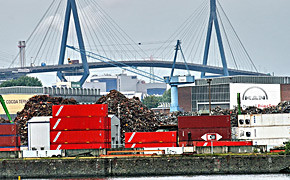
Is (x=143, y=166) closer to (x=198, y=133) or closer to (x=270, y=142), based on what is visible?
(x=198, y=133)

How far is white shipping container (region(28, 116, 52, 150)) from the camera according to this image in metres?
57.2

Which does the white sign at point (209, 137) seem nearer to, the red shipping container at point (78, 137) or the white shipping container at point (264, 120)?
the white shipping container at point (264, 120)

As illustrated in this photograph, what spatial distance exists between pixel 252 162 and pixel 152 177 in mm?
6322

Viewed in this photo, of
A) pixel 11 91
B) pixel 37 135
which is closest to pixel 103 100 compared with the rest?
pixel 37 135

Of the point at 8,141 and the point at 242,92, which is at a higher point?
the point at 242,92

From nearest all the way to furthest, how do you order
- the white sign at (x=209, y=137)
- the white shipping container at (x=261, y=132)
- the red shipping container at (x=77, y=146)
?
the red shipping container at (x=77, y=146)
the white sign at (x=209, y=137)
the white shipping container at (x=261, y=132)

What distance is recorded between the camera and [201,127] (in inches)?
2117

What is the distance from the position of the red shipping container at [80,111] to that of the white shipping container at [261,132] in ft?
42.4

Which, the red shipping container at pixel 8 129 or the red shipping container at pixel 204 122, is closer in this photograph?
the red shipping container at pixel 204 122

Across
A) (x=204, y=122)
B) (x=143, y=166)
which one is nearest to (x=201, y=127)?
(x=204, y=122)

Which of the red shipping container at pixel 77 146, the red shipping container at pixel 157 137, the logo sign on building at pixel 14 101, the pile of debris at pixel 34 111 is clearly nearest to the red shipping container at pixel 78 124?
the red shipping container at pixel 77 146

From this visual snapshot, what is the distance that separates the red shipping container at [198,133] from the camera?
2109 inches

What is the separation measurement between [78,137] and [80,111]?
73.9 inches

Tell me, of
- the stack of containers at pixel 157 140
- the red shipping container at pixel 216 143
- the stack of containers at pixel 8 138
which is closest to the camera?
the red shipping container at pixel 216 143
